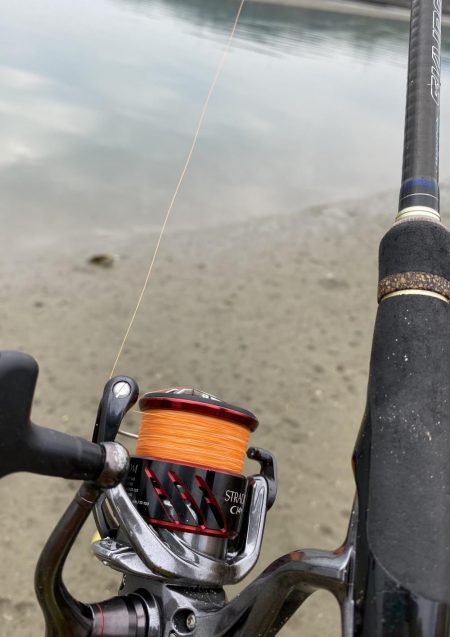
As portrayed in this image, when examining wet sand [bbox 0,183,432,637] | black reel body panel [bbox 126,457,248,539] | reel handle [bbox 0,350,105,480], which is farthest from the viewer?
wet sand [bbox 0,183,432,637]

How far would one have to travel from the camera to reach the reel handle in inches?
24.1

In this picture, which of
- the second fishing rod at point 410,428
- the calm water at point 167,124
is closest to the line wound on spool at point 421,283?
the second fishing rod at point 410,428

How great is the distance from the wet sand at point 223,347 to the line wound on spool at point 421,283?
1490mm

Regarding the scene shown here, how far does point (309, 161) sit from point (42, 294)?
2.95 meters

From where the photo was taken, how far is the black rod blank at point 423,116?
36.1 inches

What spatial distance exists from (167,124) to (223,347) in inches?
134

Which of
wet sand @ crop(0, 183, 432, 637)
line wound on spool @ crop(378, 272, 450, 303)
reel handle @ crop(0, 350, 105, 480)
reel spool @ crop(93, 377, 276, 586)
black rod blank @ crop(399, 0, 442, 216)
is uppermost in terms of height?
black rod blank @ crop(399, 0, 442, 216)

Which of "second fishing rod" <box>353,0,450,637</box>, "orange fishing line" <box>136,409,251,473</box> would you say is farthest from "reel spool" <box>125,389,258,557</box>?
"second fishing rod" <box>353,0,450,637</box>

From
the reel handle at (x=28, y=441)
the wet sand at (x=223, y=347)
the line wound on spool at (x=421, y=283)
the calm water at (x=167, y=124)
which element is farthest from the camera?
the calm water at (x=167, y=124)

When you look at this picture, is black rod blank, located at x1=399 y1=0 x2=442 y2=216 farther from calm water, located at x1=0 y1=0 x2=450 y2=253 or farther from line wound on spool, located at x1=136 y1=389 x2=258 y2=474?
calm water, located at x1=0 y1=0 x2=450 y2=253

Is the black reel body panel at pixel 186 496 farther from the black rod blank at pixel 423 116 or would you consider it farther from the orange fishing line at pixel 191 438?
the black rod blank at pixel 423 116

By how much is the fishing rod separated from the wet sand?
124 cm

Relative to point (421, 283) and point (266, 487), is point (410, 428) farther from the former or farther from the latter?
point (266, 487)

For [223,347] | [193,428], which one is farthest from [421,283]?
[223,347]
